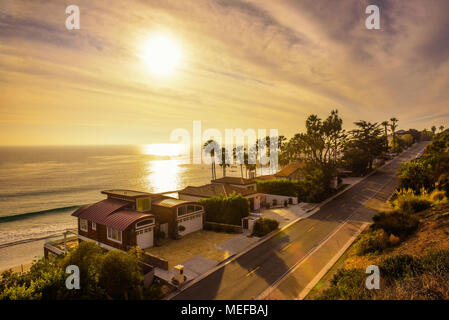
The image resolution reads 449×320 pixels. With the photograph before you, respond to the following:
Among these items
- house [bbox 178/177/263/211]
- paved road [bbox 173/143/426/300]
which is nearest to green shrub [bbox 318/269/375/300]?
paved road [bbox 173/143/426/300]

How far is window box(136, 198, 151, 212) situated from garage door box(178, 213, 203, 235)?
452 centimetres

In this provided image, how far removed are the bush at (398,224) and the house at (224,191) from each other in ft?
70.6

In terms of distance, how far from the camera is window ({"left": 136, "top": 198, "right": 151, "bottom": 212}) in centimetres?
2925

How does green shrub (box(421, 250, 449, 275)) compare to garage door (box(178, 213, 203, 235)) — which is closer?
green shrub (box(421, 250, 449, 275))

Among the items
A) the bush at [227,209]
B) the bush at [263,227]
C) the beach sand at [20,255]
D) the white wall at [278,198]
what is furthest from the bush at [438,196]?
the beach sand at [20,255]

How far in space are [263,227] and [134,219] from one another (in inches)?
622

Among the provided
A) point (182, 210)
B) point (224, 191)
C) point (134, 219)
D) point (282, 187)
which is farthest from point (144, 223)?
point (282, 187)

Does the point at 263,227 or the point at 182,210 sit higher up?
the point at 182,210

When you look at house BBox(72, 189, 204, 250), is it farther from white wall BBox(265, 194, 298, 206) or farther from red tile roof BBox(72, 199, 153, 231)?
white wall BBox(265, 194, 298, 206)

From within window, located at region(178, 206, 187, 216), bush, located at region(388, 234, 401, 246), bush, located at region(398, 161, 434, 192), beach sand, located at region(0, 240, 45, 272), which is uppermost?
bush, located at region(398, 161, 434, 192)

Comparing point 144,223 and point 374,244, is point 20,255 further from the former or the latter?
point 374,244

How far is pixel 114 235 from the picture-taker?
2652cm
